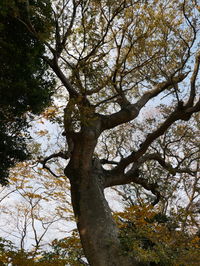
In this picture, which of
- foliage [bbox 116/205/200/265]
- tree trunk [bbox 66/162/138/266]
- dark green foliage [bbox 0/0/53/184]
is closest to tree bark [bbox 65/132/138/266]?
tree trunk [bbox 66/162/138/266]

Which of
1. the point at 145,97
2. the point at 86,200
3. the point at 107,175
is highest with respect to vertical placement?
the point at 145,97

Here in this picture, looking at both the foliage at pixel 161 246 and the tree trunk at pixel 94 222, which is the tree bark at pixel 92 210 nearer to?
the tree trunk at pixel 94 222

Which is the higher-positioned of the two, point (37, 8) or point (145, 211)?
point (37, 8)

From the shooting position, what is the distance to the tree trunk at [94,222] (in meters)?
4.07

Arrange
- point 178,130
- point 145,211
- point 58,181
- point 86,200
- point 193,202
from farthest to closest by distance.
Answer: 1. point 58,181
2. point 193,202
3. point 178,130
4. point 145,211
5. point 86,200

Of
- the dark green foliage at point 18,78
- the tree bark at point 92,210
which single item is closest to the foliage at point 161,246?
the tree bark at point 92,210

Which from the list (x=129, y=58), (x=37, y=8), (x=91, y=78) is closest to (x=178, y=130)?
(x=129, y=58)

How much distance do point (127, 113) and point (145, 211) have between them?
2.49 meters

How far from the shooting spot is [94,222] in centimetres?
434

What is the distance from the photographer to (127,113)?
5.69 meters

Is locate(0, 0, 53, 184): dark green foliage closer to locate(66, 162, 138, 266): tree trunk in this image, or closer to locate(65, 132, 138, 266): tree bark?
locate(65, 132, 138, 266): tree bark

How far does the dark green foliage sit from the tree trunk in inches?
56.1

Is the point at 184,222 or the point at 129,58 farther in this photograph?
the point at 129,58

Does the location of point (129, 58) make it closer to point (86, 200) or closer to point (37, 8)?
point (37, 8)
